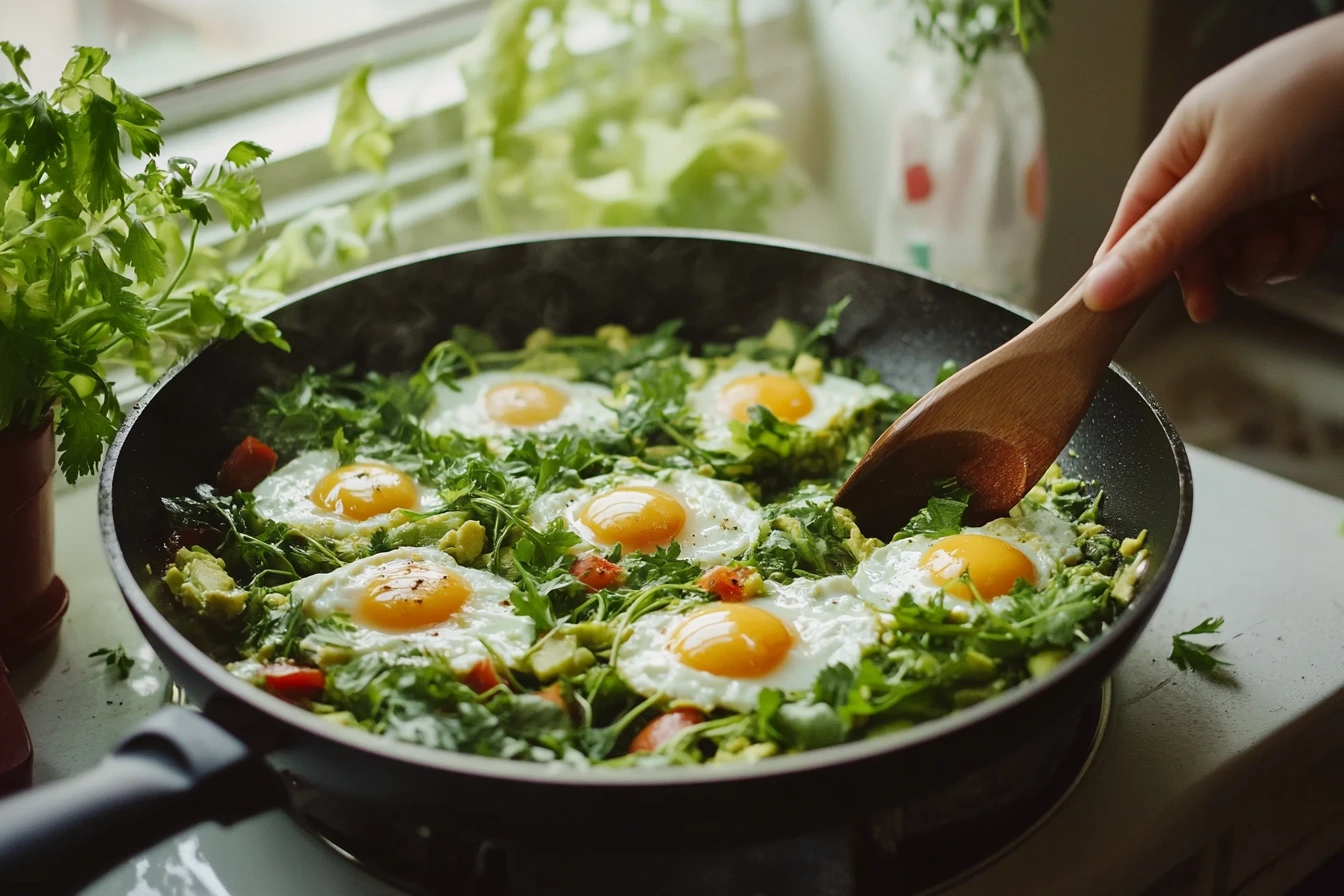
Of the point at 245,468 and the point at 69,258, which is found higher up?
the point at 69,258

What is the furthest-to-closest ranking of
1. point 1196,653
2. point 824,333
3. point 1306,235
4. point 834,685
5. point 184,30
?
point 184,30, point 824,333, point 1306,235, point 1196,653, point 834,685

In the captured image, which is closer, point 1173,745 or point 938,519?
point 1173,745

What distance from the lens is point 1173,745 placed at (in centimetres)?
125

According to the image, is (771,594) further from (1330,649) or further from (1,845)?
(1,845)

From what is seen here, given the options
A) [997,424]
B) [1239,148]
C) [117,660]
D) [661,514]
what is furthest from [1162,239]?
[117,660]

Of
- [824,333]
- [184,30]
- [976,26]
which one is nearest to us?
[824,333]

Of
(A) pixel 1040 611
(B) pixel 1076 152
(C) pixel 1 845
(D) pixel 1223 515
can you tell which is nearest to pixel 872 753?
(A) pixel 1040 611

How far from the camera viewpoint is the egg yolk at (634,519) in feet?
4.65

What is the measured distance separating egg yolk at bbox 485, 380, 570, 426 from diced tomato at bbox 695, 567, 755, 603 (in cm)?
47

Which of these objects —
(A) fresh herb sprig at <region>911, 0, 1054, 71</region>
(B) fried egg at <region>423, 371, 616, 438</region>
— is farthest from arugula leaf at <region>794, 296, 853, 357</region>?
(A) fresh herb sprig at <region>911, 0, 1054, 71</region>

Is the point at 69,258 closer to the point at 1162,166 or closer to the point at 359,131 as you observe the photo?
the point at 359,131

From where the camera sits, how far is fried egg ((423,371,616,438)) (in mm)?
1681

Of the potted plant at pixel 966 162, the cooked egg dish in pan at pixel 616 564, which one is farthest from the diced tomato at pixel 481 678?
the potted plant at pixel 966 162

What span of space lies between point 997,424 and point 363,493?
2.46 feet
